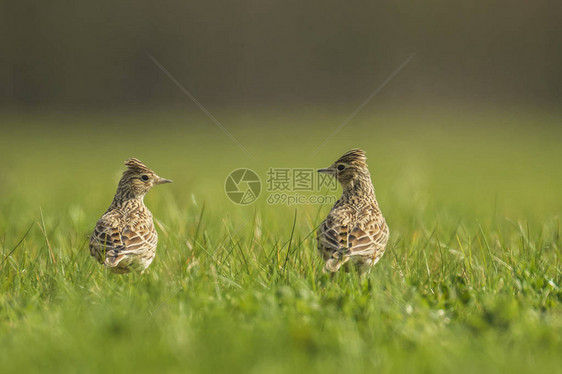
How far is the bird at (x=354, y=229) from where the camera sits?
530 cm

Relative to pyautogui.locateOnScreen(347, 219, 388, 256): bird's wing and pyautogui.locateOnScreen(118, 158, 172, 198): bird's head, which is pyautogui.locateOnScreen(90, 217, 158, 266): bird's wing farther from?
pyautogui.locateOnScreen(347, 219, 388, 256): bird's wing

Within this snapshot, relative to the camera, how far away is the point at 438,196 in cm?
1094

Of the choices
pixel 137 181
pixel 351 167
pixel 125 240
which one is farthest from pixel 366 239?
pixel 137 181

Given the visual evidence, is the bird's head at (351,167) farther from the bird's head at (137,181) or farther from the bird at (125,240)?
the bird at (125,240)

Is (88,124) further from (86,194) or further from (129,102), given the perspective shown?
(86,194)

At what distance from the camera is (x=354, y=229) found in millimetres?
5457

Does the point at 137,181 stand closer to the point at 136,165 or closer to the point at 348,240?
the point at 136,165

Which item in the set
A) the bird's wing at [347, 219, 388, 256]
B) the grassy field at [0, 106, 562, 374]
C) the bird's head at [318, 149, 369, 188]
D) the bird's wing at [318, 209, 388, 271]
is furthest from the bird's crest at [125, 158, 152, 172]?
the bird's wing at [347, 219, 388, 256]

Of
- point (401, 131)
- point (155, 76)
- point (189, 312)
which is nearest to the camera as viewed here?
point (189, 312)

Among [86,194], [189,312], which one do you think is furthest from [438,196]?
[189,312]

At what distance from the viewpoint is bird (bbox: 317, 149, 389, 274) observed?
530 cm

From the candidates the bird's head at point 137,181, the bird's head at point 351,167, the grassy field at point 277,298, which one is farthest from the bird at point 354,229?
the bird's head at point 137,181

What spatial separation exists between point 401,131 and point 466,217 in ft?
37.5

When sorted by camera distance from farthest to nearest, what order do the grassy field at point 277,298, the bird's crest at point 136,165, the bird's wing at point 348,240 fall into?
the bird's crest at point 136,165, the bird's wing at point 348,240, the grassy field at point 277,298
